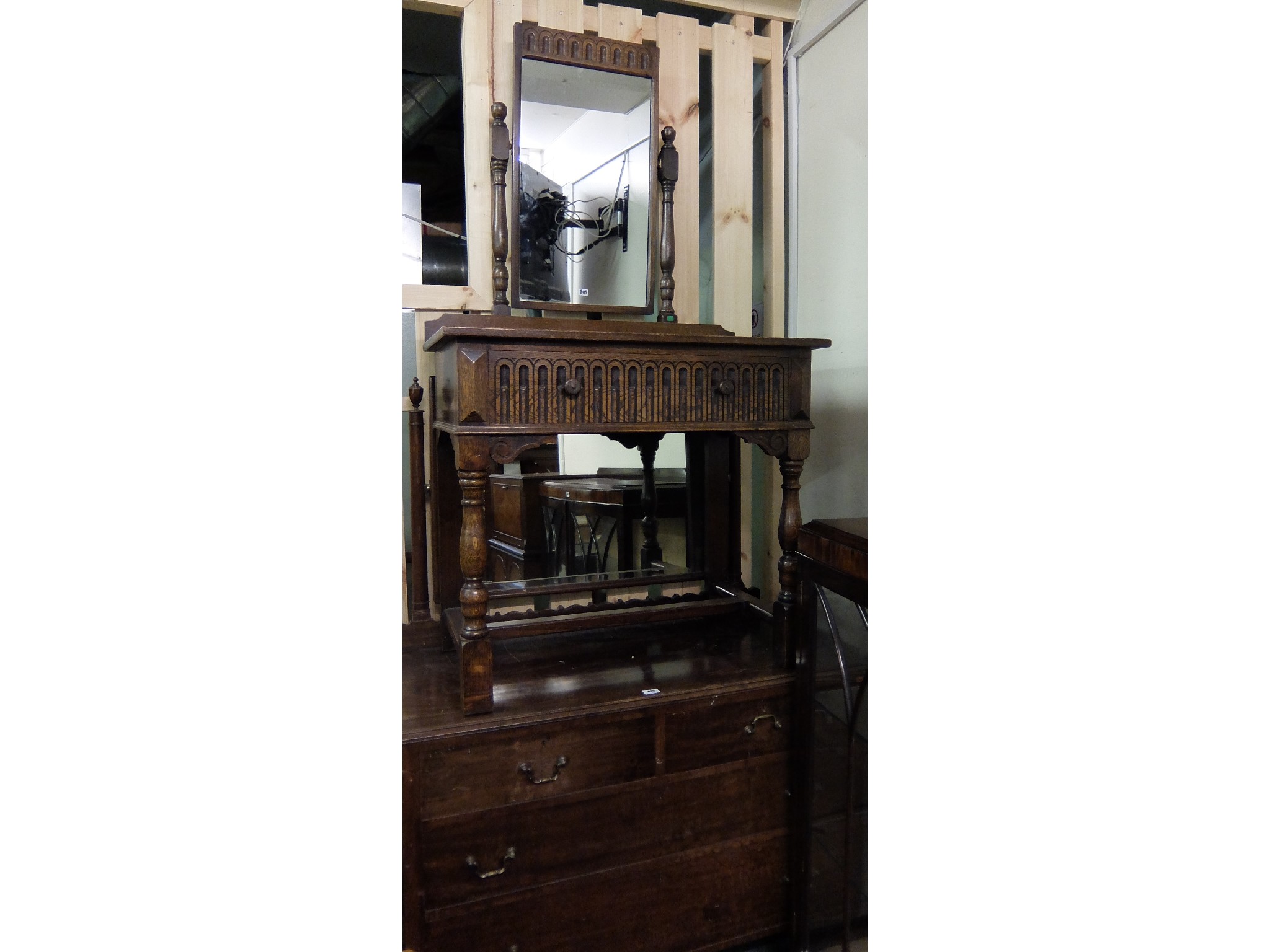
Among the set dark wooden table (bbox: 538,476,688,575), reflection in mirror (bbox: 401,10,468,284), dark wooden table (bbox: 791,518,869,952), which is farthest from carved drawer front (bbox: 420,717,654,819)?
reflection in mirror (bbox: 401,10,468,284)

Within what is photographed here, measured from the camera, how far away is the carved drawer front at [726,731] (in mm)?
1311

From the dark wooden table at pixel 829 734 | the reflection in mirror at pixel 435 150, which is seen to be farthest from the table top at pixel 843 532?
the reflection in mirror at pixel 435 150

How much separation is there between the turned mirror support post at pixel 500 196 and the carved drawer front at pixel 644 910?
1.09 meters

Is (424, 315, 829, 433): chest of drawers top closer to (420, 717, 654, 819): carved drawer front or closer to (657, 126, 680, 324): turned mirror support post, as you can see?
(657, 126, 680, 324): turned mirror support post

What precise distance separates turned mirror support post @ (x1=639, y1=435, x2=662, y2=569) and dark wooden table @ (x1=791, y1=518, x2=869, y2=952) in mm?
459

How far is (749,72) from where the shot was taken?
1872mm

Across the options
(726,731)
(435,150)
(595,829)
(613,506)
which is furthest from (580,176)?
(595,829)

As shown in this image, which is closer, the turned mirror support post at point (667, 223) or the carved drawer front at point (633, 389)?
the carved drawer front at point (633, 389)

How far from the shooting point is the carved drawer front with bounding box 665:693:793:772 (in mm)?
1311

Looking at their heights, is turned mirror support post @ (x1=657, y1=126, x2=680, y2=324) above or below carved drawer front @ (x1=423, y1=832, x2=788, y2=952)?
above

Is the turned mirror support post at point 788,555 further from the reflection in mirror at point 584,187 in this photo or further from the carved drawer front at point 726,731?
the reflection in mirror at point 584,187
